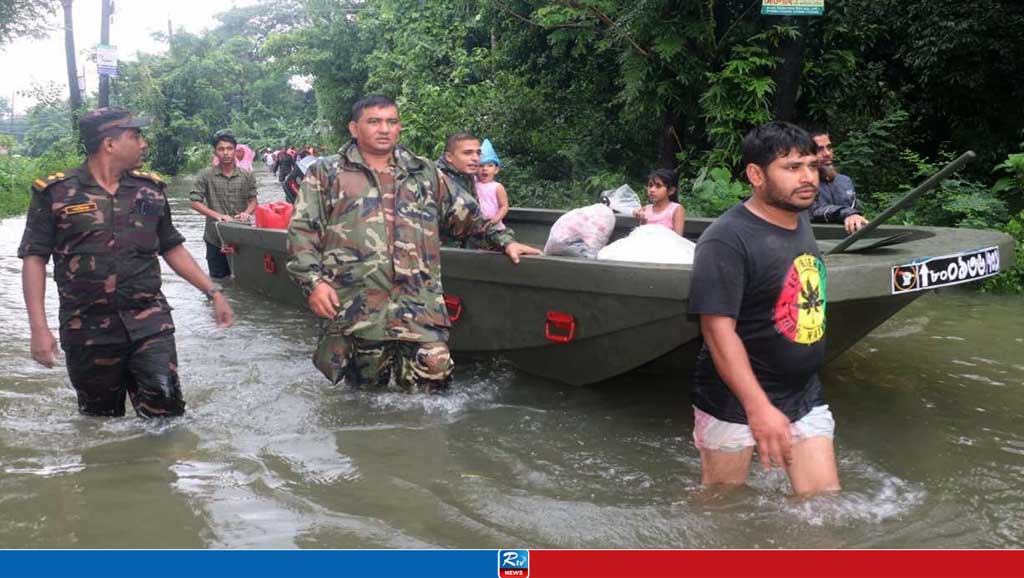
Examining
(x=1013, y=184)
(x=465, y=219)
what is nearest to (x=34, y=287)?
(x=465, y=219)

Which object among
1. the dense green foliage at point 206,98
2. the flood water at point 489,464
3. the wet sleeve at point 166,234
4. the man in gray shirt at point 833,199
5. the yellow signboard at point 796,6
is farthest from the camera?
the dense green foliage at point 206,98

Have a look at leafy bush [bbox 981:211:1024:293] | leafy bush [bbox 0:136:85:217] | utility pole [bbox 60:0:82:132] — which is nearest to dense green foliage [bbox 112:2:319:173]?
utility pole [bbox 60:0:82:132]

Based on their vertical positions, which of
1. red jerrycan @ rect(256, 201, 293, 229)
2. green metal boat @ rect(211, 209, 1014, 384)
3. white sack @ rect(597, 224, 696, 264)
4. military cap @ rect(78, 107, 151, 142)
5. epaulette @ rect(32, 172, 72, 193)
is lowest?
green metal boat @ rect(211, 209, 1014, 384)

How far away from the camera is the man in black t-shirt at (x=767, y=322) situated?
3.07 m

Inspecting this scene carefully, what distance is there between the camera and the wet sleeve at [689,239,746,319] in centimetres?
307

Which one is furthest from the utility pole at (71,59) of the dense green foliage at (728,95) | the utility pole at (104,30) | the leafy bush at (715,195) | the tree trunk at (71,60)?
the leafy bush at (715,195)

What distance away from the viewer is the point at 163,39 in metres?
54.3

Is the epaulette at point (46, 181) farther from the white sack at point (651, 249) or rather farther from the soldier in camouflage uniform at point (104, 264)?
the white sack at point (651, 249)

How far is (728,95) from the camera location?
10758 mm

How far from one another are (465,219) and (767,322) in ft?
7.60

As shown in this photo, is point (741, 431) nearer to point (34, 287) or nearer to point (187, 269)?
point (187, 269)

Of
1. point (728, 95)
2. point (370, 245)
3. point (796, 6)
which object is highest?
point (796, 6)
